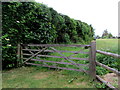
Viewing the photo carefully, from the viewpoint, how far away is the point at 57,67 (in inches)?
142

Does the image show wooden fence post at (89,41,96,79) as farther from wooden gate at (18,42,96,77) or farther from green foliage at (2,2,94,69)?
green foliage at (2,2,94,69)

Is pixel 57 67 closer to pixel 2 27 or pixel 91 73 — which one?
pixel 91 73

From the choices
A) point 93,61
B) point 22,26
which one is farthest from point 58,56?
point 22,26

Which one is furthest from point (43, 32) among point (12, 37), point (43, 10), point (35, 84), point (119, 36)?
point (119, 36)

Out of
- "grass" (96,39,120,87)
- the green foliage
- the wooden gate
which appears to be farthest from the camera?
the green foliage

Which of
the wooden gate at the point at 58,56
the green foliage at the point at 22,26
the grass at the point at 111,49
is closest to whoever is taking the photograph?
the grass at the point at 111,49

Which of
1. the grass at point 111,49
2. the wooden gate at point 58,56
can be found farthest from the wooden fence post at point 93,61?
the grass at point 111,49

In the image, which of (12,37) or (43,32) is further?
(43,32)

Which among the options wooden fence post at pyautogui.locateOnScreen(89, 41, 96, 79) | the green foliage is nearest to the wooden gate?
wooden fence post at pyautogui.locateOnScreen(89, 41, 96, 79)

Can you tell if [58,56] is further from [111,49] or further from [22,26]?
[22,26]

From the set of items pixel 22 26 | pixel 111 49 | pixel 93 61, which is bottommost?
pixel 93 61

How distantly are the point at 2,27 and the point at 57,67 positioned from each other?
269 centimetres

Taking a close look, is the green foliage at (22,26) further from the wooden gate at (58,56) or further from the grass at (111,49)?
the grass at (111,49)

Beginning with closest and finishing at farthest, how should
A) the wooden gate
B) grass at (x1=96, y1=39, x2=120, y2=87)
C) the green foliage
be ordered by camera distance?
grass at (x1=96, y1=39, x2=120, y2=87) < the wooden gate < the green foliage
